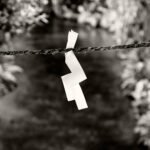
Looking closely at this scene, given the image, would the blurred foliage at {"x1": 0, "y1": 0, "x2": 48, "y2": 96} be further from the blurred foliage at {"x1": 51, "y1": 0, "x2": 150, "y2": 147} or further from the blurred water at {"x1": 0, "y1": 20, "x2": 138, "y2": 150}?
the blurred foliage at {"x1": 51, "y1": 0, "x2": 150, "y2": 147}

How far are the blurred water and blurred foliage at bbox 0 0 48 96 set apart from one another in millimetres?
353

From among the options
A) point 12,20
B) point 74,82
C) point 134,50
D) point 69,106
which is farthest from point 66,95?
point 134,50

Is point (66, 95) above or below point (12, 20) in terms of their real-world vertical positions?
Answer: below

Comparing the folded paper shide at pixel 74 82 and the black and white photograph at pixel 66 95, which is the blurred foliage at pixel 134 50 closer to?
the black and white photograph at pixel 66 95

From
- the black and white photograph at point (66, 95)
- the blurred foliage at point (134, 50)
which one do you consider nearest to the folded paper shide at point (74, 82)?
the black and white photograph at point (66, 95)

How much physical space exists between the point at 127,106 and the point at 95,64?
4.10 feet

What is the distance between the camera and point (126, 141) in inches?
165

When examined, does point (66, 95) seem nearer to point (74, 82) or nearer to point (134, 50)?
point (74, 82)

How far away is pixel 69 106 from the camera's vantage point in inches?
189

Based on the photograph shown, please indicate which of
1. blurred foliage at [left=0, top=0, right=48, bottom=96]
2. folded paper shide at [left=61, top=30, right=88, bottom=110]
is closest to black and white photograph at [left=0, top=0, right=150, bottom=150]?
blurred foliage at [left=0, top=0, right=48, bottom=96]

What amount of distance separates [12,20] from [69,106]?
3.94 ft

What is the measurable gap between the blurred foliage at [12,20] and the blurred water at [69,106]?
0.35 meters

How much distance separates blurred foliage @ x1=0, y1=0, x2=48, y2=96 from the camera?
4293mm

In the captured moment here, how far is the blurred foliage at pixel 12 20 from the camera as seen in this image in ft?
14.1
